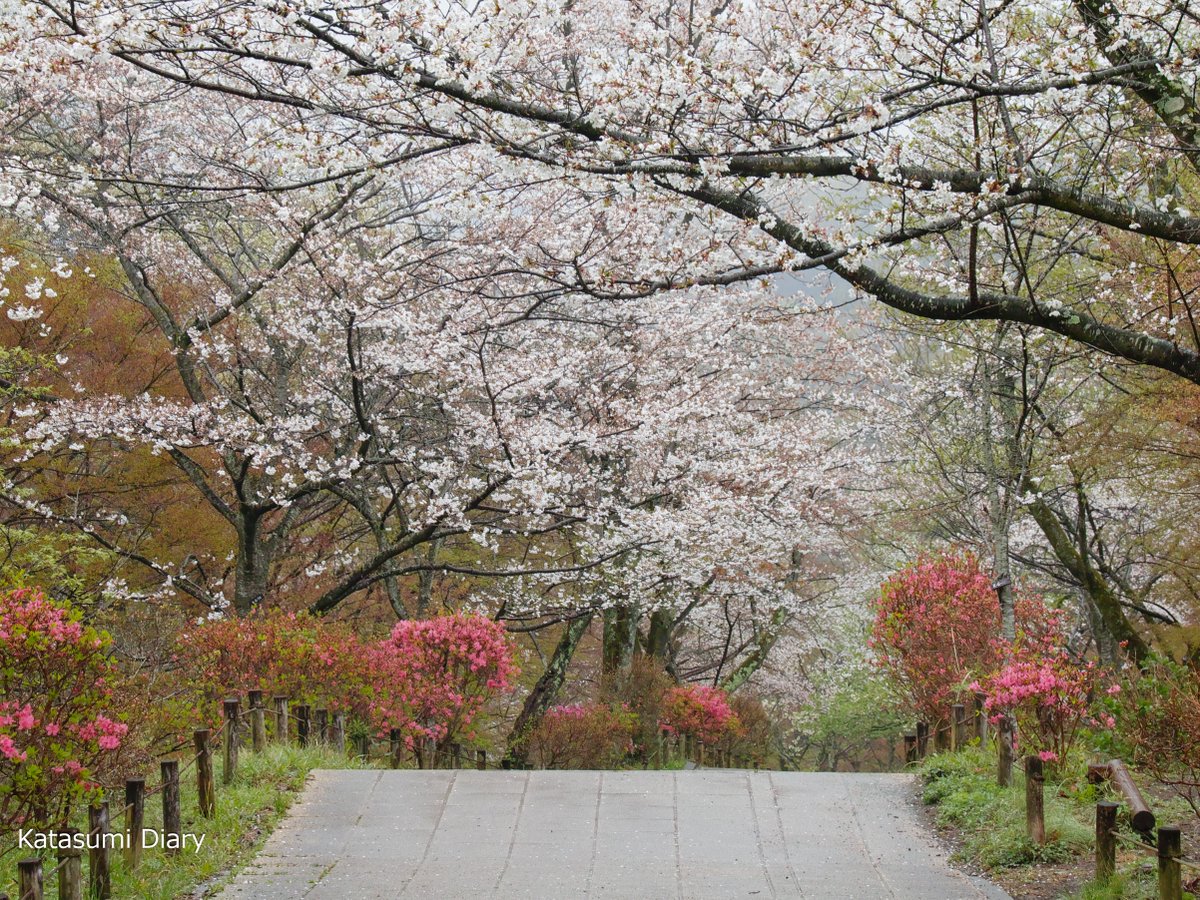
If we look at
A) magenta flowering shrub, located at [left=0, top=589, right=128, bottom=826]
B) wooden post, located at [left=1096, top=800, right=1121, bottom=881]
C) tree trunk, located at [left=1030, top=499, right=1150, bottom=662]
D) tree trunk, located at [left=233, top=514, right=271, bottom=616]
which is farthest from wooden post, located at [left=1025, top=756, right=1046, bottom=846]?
tree trunk, located at [left=233, top=514, right=271, bottom=616]

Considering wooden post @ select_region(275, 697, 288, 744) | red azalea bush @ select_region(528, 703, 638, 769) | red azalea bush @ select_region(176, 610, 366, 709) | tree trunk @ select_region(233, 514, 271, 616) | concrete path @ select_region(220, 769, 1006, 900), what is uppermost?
tree trunk @ select_region(233, 514, 271, 616)

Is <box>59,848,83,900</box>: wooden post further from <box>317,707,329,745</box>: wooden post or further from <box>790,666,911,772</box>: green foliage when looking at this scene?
<box>790,666,911,772</box>: green foliage

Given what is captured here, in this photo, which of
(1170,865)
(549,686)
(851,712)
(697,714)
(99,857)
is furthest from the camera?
(851,712)

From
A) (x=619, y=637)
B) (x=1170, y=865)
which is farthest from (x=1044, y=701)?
(x=619, y=637)

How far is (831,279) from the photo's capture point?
261 inches

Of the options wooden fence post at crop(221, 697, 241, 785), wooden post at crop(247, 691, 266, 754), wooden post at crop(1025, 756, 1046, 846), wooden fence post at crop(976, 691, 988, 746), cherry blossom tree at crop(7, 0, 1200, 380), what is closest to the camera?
cherry blossom tree at crop(7, 0, 1200, 380)

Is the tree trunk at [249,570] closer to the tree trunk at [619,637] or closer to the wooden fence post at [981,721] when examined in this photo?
the tree trunk at [619,637]

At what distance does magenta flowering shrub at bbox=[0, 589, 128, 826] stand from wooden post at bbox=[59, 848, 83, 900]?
0.63 m

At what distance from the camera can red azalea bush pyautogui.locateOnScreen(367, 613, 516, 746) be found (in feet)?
29.4

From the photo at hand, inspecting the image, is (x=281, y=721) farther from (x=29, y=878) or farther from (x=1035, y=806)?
(x=1035, y=806)

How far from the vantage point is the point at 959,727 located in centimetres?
785

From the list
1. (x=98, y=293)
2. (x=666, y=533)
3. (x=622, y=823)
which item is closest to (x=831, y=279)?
(x=622, y=823)

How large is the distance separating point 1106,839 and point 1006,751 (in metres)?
1.77

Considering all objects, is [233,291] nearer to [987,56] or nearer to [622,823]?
[622,823]
